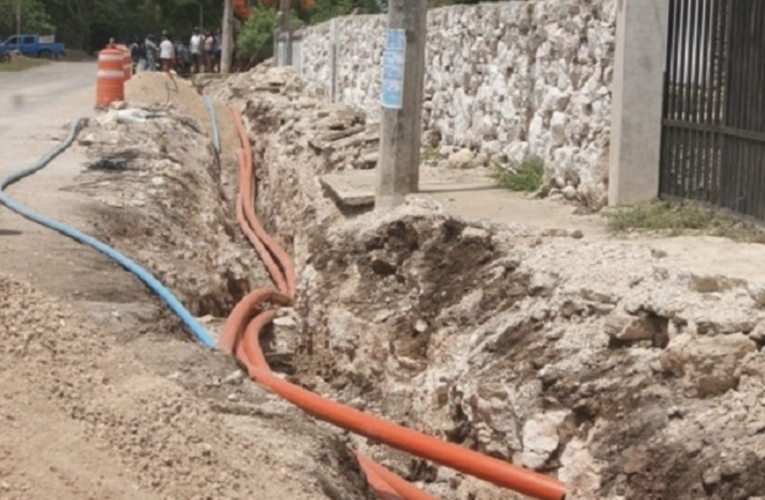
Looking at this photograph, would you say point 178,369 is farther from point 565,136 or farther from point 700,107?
point 565,136

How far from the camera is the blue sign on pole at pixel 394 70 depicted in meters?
13.1

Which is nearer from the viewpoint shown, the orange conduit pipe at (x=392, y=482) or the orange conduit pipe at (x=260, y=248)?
the orange conduit pipe at (x=392, y=482)

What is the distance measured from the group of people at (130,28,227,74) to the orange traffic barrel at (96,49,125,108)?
55.0 feet

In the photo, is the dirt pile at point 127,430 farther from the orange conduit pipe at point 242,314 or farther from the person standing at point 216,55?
the person standing at point 216,55

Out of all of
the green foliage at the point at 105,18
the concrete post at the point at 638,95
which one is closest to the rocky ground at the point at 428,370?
the concrete post at the point at 638,95

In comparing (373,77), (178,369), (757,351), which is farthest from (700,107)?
(373,77)

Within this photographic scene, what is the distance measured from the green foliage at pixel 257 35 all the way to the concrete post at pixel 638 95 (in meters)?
40.2

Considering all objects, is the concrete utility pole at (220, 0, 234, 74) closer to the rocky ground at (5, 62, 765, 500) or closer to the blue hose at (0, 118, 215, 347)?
the blue hose at (0, 118, 215, 347)

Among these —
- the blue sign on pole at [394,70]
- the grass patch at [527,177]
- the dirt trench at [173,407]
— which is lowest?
the dirt trench at [173,407]

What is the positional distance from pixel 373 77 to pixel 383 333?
13.2 m

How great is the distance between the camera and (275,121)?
2586 cm

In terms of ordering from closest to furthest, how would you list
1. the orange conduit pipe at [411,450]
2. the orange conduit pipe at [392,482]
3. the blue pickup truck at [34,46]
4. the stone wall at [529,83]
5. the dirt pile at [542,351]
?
the dirt pile at [542,351], the orange conduit pipe at [411,450], the orange conduit pipe at [392,482], the stone wall at [529,83], the blue pickup truck at [34,46]

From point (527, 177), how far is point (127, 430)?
780 centimetres

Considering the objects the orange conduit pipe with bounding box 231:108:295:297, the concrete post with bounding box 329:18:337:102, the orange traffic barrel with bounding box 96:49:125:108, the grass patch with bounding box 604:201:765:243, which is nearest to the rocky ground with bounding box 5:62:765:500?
the grass patch with bounding box 604:201:765:243
